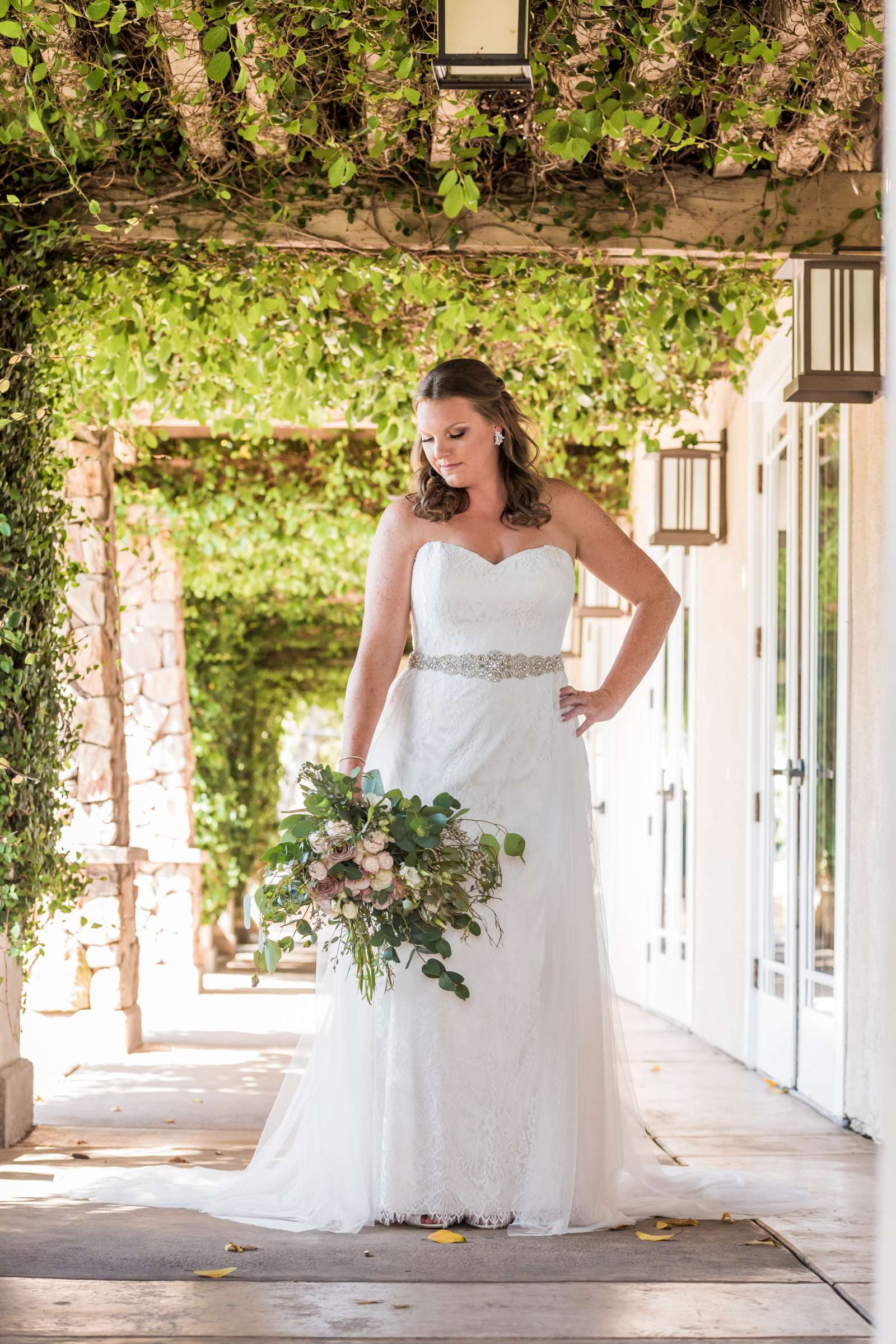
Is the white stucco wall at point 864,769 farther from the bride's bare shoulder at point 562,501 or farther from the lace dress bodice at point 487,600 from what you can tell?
the lace dress bodice at point 487,600

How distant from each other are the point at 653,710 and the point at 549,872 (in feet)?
17.0

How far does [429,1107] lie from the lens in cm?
290

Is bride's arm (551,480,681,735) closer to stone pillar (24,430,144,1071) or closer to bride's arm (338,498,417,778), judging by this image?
A: bride's arm (338,498,417,778)

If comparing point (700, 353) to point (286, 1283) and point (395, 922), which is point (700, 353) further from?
point (286, 1283)

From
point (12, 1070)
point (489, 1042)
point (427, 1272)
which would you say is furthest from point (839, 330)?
point (12, 1070)

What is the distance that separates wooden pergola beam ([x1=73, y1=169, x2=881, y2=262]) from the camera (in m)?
3.94

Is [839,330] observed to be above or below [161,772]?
above

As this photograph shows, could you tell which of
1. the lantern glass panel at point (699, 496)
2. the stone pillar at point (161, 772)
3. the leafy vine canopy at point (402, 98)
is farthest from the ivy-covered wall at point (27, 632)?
the stone pillar at point (161, 772)

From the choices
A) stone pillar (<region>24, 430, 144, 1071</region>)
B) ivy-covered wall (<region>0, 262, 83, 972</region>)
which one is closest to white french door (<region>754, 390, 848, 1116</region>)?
ivy-covered wall (<region>0, 262, 83, 972</region>)

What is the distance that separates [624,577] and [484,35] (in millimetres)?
1209

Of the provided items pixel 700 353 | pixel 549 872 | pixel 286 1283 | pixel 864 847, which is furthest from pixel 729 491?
pixel 286 1283

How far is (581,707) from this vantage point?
10.0 ft

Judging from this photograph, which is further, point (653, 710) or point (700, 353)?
point (653, 710)

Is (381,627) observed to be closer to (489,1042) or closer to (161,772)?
(489,1042)
